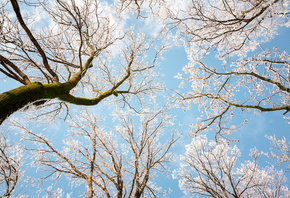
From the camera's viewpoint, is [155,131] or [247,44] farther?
[155,131]

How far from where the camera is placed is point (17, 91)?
81.0 inches

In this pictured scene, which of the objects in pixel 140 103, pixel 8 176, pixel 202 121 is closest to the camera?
pixel 202 121

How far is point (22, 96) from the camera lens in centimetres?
208

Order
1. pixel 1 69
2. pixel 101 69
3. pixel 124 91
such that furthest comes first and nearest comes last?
pixel 101 69 → pixel 124 91 → pixel 1 69

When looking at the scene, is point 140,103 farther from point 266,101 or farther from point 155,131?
point 266,101

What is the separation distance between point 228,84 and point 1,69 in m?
5.79

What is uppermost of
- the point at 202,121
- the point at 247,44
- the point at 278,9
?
the point at 247,44

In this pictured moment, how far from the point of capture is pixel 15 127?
5.30 m

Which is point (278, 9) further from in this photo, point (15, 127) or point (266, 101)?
point (15, 127)

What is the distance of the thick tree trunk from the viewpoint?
6.17ft

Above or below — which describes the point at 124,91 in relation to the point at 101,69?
below

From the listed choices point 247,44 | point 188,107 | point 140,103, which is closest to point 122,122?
point 140,103

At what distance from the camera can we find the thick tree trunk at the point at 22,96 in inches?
74.1

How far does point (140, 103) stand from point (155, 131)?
1574 mm
